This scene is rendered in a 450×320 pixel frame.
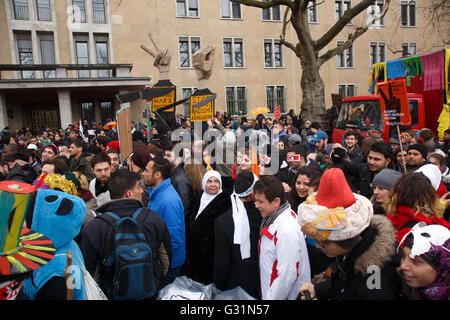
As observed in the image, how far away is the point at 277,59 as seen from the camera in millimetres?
28688

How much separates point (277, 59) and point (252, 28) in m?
3.43

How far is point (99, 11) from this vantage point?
80.5 ft

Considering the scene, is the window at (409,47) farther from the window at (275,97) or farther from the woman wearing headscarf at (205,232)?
the woman wearing headscarf at (205,232)

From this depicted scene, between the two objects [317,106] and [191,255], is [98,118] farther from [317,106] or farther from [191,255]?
[191,255]

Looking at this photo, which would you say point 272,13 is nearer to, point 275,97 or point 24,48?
point 275,97

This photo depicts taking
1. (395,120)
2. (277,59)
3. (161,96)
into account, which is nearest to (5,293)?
(395,120)

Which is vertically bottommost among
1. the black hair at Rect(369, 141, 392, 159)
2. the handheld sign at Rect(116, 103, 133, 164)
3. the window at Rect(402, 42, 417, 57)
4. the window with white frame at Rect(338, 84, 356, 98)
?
the black hair at Rect(369, 141, 392, 159)

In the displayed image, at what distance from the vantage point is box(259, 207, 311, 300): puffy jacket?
7.88 ft

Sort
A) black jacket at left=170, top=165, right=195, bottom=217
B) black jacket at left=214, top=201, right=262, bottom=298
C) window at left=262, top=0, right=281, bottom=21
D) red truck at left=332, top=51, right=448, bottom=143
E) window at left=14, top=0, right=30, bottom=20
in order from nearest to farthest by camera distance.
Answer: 1. black jacket at left=214, top=201, right=262, bottom=298
2. black jacket at left=170, top=165, right=195, bottom=217
3. red truck at left=332, top=51, right=448, bottom=143
4. window at left=14, top=0, right=30, bottom=20
5. window at left=262, top=0, right=281, bottom=21

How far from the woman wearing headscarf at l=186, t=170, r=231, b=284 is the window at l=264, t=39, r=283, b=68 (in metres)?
26.4

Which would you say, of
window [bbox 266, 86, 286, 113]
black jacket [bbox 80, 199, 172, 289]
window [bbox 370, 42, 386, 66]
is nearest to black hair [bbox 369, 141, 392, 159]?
black jacket [bbox 80, 199, 172, 289]

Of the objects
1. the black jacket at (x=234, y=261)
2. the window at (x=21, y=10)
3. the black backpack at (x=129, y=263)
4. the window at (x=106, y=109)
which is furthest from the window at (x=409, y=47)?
the black backpack at (x=129, y=263)

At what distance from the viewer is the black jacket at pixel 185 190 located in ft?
12.7

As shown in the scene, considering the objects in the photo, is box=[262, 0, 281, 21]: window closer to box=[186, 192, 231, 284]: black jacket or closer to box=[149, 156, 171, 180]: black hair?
box=[149, 156, 171, 180]: black hair
